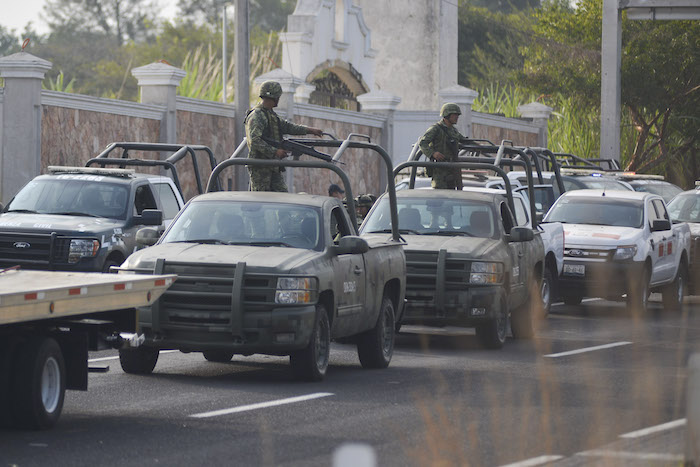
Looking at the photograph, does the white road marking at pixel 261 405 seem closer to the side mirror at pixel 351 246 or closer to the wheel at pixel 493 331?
the side mirror at pixel 351 246

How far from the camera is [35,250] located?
16891mm

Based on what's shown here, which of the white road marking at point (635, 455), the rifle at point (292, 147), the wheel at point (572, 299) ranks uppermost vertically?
the rifle at point (292, 147)

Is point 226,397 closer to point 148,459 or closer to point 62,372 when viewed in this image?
point 62,372

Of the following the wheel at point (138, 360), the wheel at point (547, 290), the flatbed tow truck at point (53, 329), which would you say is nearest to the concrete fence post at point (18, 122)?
the wheel at point (547, 290)

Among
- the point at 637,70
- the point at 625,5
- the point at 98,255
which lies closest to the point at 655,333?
the point at 98,255

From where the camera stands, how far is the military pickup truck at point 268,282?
11859 mm

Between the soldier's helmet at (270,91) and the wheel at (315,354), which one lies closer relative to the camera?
the wheel at (315,354)

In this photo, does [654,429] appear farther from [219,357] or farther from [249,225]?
[219,357]

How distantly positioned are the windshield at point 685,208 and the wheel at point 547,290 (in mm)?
5612

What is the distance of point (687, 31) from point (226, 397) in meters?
30.4

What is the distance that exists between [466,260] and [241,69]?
11419 millimetres

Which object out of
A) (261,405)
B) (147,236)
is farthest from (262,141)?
(261,405)

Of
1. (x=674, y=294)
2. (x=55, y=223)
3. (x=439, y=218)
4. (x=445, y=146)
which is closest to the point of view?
(x=439, y=218)

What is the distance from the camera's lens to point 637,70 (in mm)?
38781
